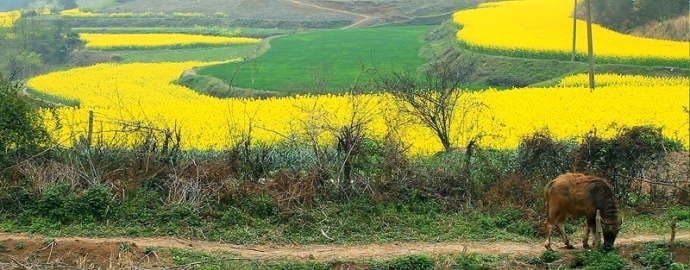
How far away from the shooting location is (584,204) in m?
10.4

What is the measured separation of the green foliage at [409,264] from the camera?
34.3ft

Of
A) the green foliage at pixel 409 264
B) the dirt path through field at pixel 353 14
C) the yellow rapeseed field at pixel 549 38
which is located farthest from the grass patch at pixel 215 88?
the dirt path through field at pixel 353 14

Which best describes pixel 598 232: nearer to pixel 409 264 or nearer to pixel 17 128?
pixel 409 264

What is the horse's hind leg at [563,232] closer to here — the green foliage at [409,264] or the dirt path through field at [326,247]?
the dirt path through field at [326,247]

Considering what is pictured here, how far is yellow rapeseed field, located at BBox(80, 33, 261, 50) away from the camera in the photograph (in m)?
56.6

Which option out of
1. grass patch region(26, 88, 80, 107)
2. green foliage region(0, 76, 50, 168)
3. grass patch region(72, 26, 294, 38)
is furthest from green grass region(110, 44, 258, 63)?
green foliage region(0, 76, 50, 168)

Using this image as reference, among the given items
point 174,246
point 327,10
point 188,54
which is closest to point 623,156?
point 174,246

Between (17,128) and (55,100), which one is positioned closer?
(17,128)

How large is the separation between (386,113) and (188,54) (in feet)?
116

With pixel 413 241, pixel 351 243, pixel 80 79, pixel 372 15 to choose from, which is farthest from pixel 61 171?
pixel 372 15

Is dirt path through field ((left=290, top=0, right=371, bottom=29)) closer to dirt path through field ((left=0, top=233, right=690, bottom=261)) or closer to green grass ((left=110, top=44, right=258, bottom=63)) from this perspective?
green grass ((left=110, top=44, right=258, bottom=63))

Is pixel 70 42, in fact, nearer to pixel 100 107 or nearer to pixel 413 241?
pixel 100 107

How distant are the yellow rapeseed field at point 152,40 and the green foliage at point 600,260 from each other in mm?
49106

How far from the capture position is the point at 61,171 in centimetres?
1355
